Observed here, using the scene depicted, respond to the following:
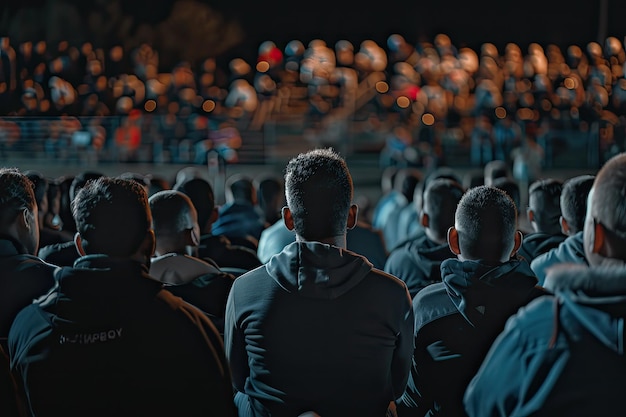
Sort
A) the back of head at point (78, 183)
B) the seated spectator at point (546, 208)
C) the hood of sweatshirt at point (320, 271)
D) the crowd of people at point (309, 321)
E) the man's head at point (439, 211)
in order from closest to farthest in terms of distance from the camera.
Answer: the crowd of people at point (309, 321), the hood of sweatshirt at point (320, 271), the man's head at point (439, 211), the seated spectator at point (546, 208), the back of head at point (78, 183)

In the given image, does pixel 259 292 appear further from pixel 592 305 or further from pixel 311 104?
pixel 311 104

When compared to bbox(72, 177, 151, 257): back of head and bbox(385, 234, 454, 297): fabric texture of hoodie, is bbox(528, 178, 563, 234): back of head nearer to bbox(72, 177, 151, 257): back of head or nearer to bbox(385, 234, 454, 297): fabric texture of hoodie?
bbox(385, 234, 454, 297): fabric texture of hoodie

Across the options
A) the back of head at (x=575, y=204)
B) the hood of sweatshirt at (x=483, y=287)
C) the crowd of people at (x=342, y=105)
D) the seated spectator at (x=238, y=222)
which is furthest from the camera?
the crowd of people at (x=342, y=105)

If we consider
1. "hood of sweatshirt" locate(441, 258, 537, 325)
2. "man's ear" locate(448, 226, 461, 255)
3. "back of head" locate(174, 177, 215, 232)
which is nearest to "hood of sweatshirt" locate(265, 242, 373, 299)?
"hood of sweatshirt" locate(441, 258, 537, 325)

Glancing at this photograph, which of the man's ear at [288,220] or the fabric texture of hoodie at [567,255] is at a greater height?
the man's ear at [288,220]

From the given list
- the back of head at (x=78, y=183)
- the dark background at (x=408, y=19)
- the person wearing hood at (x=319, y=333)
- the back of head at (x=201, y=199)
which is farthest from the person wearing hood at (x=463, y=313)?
the dark background at (x=408, y=19)

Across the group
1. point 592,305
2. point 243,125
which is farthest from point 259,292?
point 243,125

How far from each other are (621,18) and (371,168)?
13638mm

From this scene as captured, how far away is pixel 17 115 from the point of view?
20.5m

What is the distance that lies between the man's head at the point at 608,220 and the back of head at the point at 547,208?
301 cm

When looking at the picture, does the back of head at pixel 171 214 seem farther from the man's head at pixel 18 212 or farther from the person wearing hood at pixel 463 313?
the person wearing hood at pixel 463 313

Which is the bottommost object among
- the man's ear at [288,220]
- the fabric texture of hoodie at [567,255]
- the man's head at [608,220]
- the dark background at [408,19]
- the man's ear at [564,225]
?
the fabric texture of hoodie at [567,255]

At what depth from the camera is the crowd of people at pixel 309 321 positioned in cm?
181

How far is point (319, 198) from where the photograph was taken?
276 centimetres
